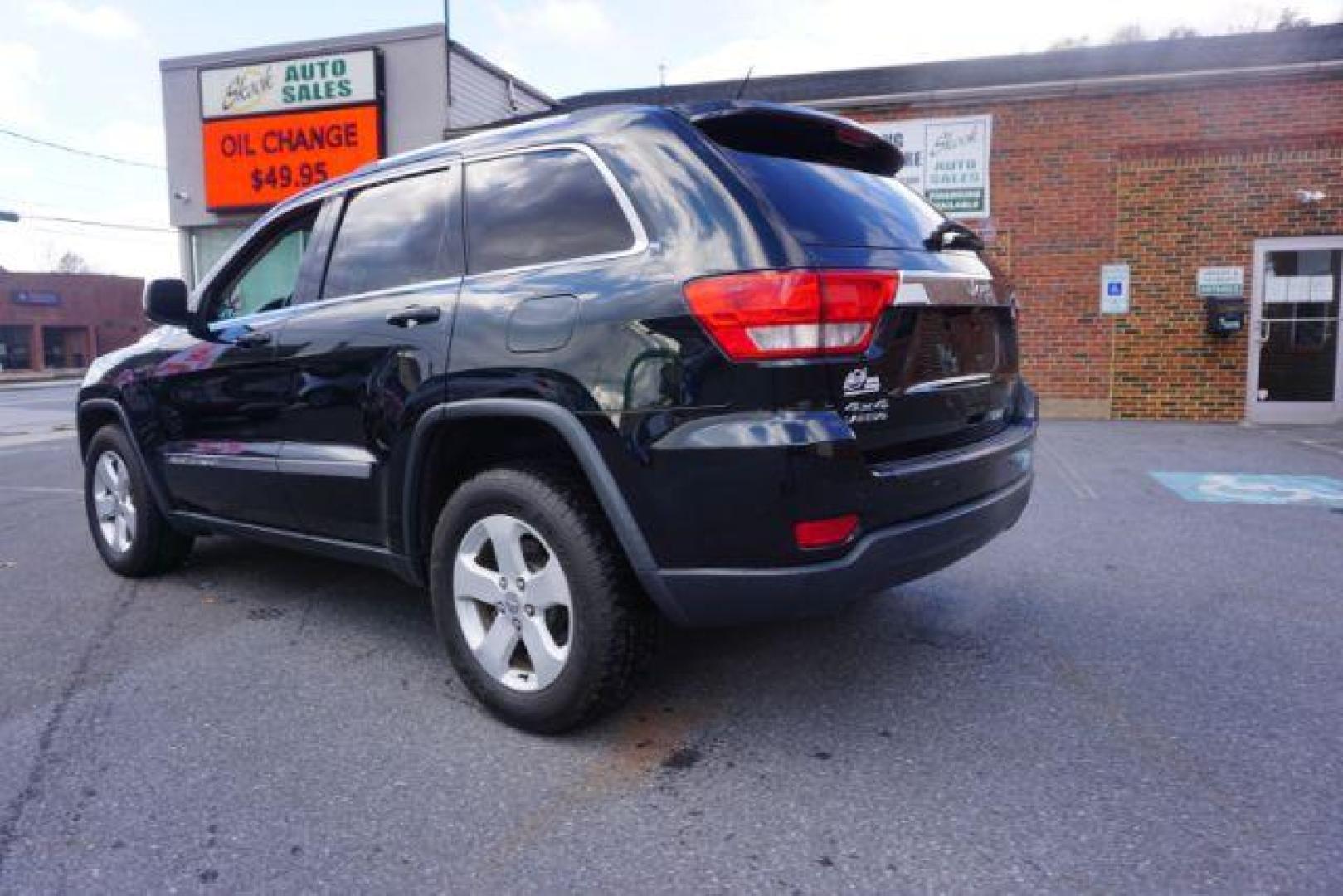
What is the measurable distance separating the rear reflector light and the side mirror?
2.99 metres

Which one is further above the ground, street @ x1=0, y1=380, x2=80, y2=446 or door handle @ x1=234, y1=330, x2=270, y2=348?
door handle @ x1=234, y1=330, x2=270, y2=348

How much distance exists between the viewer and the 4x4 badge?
2.31m

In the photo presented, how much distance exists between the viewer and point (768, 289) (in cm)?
226

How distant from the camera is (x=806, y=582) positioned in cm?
229

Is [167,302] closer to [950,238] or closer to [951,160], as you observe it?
[950,238]

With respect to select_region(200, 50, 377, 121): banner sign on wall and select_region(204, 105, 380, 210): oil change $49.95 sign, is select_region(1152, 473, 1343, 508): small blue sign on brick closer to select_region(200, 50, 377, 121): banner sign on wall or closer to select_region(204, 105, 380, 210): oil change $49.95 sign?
select_region(204, 105, 380, 210): oil change $49.95 sign

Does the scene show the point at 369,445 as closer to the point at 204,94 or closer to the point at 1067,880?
the point at 1067,880

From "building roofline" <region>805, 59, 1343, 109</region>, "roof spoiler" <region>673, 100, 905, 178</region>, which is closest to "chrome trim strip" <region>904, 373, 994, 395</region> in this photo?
"roof spoiler" <region>673, 100, 905, 178</region>

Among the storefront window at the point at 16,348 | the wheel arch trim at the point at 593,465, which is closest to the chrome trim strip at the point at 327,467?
the wheel arch trim at the point at 593,465

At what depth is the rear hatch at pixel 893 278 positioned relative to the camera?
94.3 inches

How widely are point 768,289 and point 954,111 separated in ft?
33.0

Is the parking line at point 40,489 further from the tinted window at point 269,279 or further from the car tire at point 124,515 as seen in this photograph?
the tinted window at point 269,279

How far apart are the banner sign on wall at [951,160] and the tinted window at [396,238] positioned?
29.2 feet

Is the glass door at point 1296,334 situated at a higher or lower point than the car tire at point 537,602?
higher
